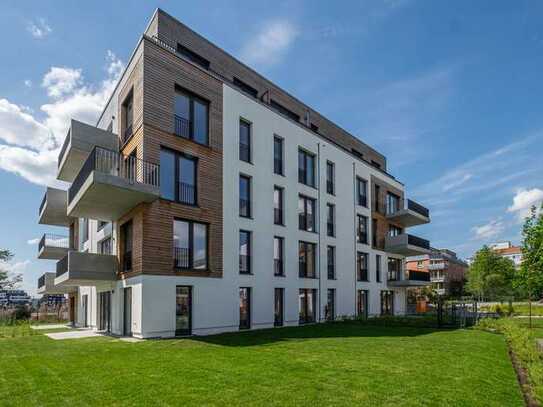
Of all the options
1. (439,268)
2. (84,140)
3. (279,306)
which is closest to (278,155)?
(279,306)

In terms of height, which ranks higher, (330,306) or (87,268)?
(87,268)

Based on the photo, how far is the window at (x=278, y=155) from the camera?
21156 mm

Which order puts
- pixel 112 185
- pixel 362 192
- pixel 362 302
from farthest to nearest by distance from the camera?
pixel 362 192, pixel 362 302, pixel 112 185

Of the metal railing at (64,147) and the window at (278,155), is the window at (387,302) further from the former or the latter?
the metal railing at (64,147)

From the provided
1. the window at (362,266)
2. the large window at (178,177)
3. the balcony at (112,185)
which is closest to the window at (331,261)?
the window at (362,266)

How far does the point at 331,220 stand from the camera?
81.4 ft

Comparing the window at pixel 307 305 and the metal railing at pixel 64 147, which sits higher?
the metal railing at pixel 64 147

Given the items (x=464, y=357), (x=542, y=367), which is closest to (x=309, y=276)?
(x=464, y=357)

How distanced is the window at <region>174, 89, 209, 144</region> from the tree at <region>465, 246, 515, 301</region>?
151 feet

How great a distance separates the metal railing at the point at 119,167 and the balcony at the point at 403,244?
1949 centimetres

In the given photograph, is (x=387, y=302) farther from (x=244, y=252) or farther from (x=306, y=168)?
(x=244, y=252)

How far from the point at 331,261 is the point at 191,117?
1197cm

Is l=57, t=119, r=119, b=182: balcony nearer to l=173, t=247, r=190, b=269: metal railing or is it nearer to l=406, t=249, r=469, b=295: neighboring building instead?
l=173, t=247, r=190, b=269: metal railing

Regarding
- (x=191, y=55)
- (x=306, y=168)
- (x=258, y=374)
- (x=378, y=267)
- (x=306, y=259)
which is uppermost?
(x=191, y=55)
